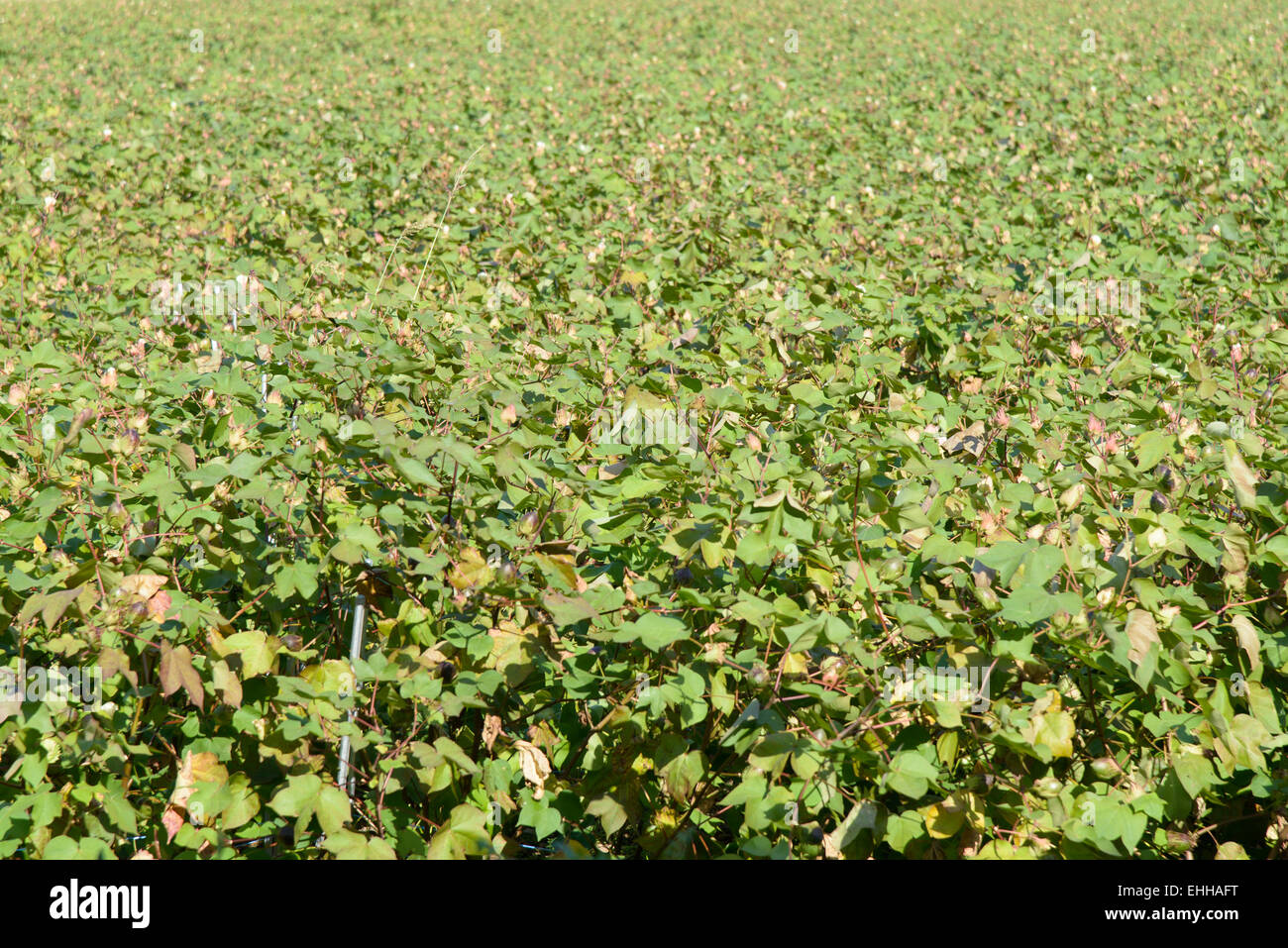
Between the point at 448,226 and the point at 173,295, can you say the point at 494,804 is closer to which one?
the point at 173,295

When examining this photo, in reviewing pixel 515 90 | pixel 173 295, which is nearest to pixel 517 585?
pixel 173 295

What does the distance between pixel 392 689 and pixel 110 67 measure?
11.1 meters

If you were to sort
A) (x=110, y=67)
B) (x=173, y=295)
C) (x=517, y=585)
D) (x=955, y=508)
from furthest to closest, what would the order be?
(x=110, y=67), (x=173, y=295), (x=955, y=508), (x=517, y=585)

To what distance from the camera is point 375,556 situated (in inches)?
72.3

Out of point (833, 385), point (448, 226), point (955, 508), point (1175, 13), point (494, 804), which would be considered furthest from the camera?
point (1175, 13)

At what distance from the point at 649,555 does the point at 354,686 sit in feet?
2.34

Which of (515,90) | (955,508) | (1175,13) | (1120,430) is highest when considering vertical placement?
(1175,13)

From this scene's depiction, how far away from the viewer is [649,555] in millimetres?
2205

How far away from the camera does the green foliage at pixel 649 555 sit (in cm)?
171

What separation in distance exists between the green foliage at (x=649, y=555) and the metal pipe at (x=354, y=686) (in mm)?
34
